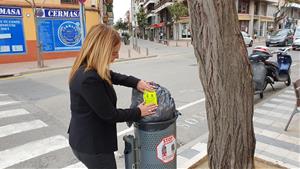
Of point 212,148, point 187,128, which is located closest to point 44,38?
point 187,128

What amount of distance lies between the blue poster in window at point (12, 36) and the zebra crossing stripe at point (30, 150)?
12.5 meters

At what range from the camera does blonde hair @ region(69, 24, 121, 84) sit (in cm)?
Answer: 202

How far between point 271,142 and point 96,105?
125 inches

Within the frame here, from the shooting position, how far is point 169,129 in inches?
96.0

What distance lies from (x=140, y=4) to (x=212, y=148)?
8661 centimetres

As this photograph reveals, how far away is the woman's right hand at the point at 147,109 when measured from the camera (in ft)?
7.34

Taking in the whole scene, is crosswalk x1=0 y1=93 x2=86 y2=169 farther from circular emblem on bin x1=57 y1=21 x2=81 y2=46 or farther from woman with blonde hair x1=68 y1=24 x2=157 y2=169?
circular emblem on bin x1=57 y1=21 x2=81 y2=46

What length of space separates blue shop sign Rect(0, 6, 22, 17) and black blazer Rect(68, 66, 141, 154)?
1530 cm

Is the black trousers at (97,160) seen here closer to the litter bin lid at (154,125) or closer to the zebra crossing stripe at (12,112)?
the litter bin lid at (154,125)

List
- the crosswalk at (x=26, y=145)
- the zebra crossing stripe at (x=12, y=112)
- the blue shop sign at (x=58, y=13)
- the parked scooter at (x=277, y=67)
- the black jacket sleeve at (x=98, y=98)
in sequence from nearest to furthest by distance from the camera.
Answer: the black jacket sleeve at (x=98, y=98)
the crosswalk at (x=26, y=145)
the zebra crossing stripe at (x=12, y=112)
the parked scooter at (x=277, y=67)
the blue shop sign at (x=58, y=13)

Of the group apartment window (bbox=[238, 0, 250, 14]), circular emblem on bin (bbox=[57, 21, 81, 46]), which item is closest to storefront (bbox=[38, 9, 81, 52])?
circular emblem on bin (bbox=[57, 21, 81, 46])

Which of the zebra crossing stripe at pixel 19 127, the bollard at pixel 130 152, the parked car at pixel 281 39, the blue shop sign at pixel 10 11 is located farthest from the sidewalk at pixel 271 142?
the parked car at pixel 281 39

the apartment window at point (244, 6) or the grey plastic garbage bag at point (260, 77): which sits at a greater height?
the apartment window at point (244, 6)

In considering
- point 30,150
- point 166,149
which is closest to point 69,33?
point 30,150
